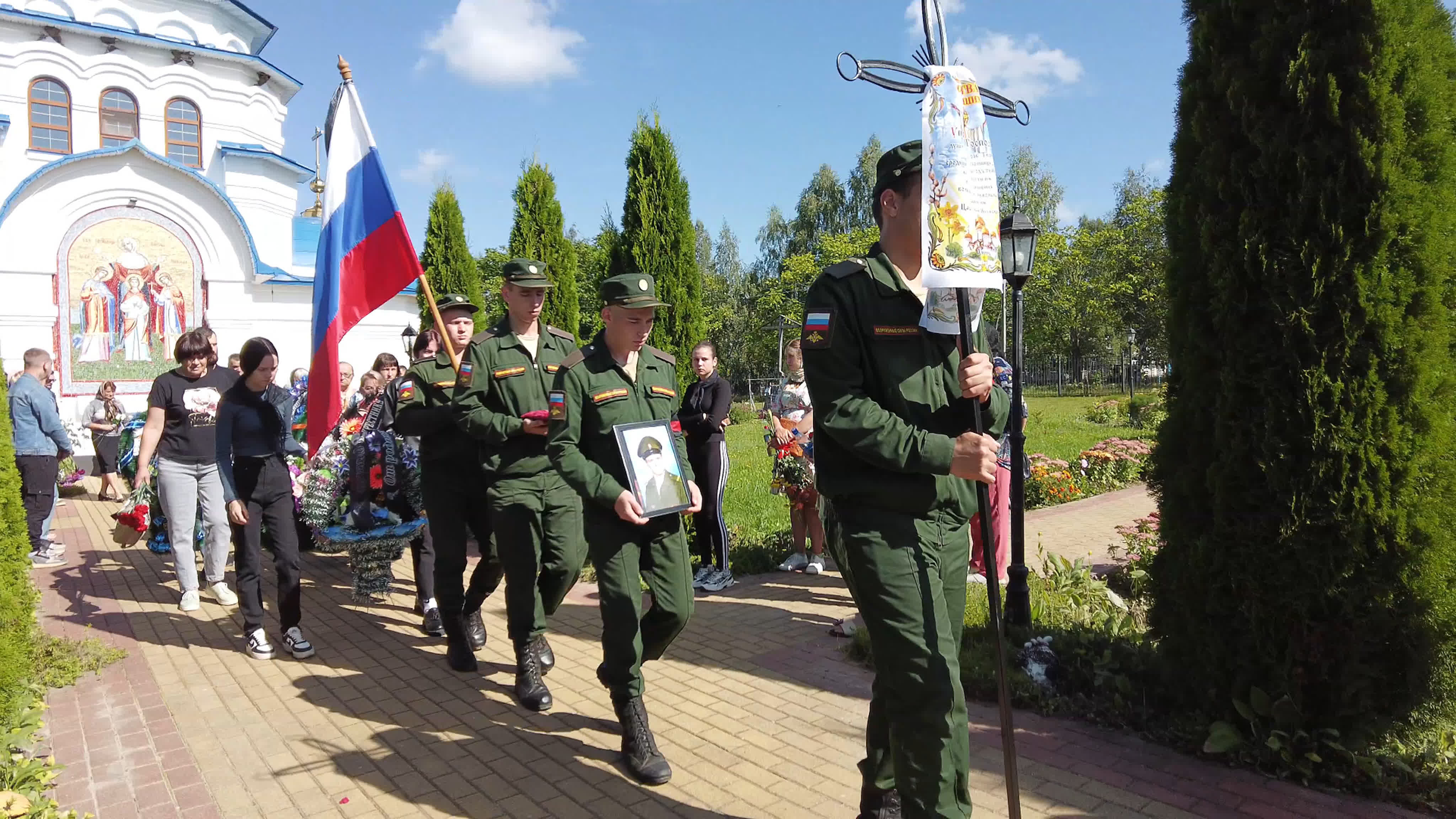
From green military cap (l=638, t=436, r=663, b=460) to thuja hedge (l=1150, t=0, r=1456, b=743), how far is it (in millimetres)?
2449

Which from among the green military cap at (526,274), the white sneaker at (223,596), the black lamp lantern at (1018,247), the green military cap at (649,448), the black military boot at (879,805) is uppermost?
the black lamp lantern at (1018,247)

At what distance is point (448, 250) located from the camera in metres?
13.1

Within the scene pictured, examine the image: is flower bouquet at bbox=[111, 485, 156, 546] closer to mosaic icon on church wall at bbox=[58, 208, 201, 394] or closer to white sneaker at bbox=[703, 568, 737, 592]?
white sneaker at bbox=[703, 568, 737, 592]

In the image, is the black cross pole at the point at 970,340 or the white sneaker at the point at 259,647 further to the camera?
the white sneaker at the point at 259,647

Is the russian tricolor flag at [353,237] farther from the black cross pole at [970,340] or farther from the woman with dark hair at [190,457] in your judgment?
the black cross pole at [970,340]

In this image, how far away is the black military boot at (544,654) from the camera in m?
4.92

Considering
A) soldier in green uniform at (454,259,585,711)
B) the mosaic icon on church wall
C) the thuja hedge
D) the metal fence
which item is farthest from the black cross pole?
the metal fence

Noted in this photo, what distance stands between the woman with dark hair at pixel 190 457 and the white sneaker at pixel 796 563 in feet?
15.0

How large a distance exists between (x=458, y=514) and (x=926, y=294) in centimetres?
377

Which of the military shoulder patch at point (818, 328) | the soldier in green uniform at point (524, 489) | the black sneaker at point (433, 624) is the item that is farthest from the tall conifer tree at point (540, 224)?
the military shoulder patch at point (818, 328)

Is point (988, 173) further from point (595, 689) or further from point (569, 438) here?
point (595, 689)

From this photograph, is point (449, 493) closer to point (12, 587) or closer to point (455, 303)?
point (455, 303)

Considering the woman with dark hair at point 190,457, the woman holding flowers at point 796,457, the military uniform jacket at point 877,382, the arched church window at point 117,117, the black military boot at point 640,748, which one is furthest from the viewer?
the arched church window at point 117,117

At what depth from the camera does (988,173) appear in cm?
261
